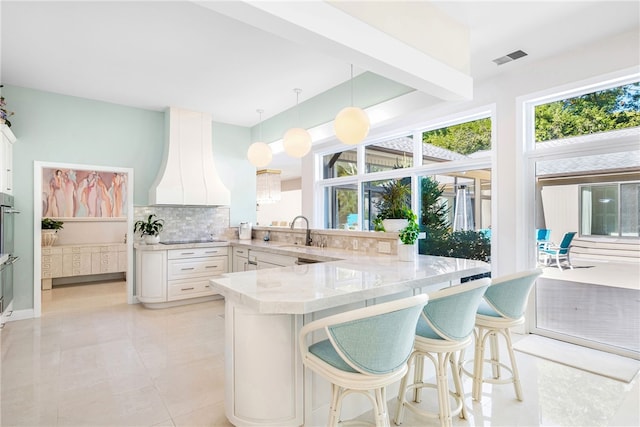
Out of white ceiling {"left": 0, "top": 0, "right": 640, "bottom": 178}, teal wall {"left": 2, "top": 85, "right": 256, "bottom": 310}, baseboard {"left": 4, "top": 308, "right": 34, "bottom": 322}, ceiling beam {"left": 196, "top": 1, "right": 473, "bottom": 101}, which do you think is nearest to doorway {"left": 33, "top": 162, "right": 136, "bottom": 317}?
teal wall {"left": 2, "top": 85, "right": 256, "bottom": 310}

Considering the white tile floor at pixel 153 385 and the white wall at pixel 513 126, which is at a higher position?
the white wall at pixel 513 126

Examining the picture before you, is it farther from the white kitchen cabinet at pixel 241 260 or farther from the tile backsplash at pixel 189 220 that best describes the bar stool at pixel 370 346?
the tile backsplash at pixel 189 220

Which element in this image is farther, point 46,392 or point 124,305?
point 124,305

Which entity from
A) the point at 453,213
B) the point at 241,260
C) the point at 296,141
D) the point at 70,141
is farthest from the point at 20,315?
the point at 453,213

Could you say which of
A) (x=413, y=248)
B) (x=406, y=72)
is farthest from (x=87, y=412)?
(x=406, y=72)

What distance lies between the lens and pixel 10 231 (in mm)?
3891

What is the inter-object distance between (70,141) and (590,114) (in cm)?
607

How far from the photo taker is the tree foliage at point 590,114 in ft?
9.81

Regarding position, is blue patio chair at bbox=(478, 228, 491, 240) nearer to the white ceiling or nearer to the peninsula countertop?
the peninsula countertop

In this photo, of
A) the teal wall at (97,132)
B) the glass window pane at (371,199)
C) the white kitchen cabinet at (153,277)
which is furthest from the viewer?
the glass window pane at (371,199)

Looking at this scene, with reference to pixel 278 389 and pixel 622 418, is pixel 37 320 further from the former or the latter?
pixel 622 418

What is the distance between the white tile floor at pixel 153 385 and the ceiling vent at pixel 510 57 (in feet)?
9.06

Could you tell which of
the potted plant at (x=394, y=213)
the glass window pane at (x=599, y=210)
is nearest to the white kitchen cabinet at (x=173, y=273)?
the potted plant at (x=394, y=213)

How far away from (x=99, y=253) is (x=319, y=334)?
5.99 meters
